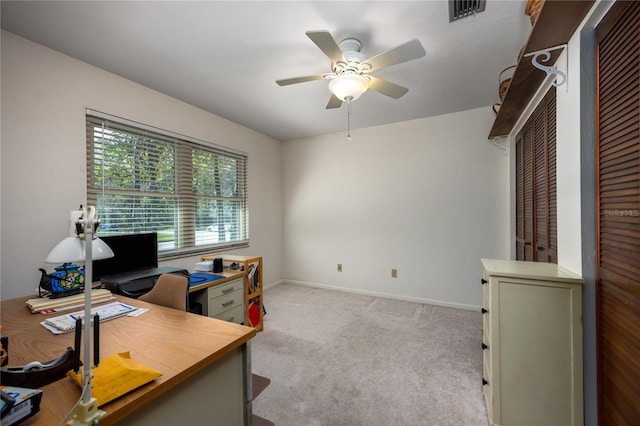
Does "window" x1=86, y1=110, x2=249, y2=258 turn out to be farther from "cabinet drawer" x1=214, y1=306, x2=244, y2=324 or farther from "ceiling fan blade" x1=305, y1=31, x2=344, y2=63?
"ceiling fan blade" x1=305, y1=31, x2=344, y2=63

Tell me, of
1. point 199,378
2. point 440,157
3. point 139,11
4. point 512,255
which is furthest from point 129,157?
point 512,255

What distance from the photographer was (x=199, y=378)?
1.00 m

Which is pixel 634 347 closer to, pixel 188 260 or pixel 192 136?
pixel 188 260

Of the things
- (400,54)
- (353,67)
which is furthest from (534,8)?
(353,67)

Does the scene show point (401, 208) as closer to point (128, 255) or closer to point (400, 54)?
point (400, 54)

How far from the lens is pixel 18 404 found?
0.65 meters

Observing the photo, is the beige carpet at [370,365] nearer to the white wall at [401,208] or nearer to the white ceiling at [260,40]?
the white wall at [401,208]

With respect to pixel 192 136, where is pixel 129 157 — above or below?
below

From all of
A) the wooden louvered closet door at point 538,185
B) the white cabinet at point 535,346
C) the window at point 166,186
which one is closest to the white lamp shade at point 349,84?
the wooden louvered closet door at point 538,185

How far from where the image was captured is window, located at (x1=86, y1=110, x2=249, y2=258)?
2.40m

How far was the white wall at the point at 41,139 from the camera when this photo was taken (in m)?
1.86

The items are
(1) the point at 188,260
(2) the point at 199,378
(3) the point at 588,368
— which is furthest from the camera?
(1) the point at 188,260

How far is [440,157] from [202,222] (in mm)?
3216

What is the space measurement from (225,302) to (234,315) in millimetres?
198
